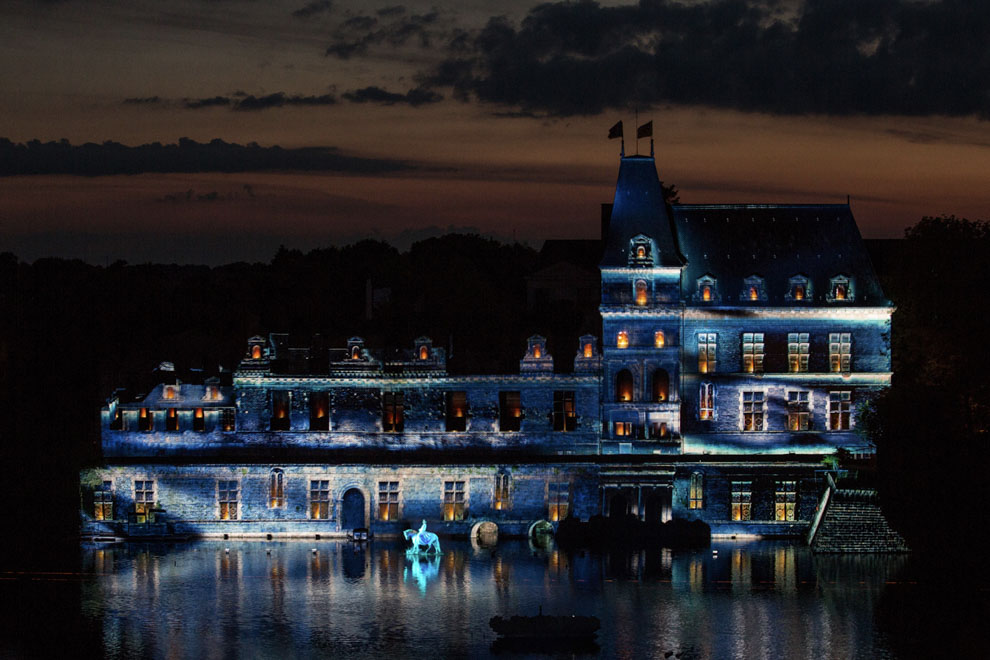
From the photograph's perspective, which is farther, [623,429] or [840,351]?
[840,351]

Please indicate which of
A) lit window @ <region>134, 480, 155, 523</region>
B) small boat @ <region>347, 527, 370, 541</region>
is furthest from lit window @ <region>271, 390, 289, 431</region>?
lit window @ <region>134, 480, 155, 523</region>

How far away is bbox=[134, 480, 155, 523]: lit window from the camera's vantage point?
88188mm

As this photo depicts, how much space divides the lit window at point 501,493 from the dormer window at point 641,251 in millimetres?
13351

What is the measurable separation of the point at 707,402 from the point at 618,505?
7.72 metres

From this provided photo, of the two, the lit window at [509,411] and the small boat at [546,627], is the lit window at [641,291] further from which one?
the small boat at [546,627]

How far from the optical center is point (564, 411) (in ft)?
293

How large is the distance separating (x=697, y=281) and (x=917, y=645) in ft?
91.8

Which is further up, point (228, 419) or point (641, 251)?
A: point (641, 251)

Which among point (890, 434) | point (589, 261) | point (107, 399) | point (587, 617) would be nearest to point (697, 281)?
point (890, 434)

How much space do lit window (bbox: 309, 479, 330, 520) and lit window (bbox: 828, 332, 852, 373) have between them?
28.0 meters

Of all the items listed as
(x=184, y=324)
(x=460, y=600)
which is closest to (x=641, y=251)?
(x=460, y=600)

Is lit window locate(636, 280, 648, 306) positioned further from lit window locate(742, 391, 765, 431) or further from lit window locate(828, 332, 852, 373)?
lit window locate(828, 332, 852, 373)

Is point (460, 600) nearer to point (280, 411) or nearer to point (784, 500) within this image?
point (280, 411)

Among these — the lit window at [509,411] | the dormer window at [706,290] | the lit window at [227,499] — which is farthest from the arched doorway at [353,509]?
the dormer window at [706,290]
